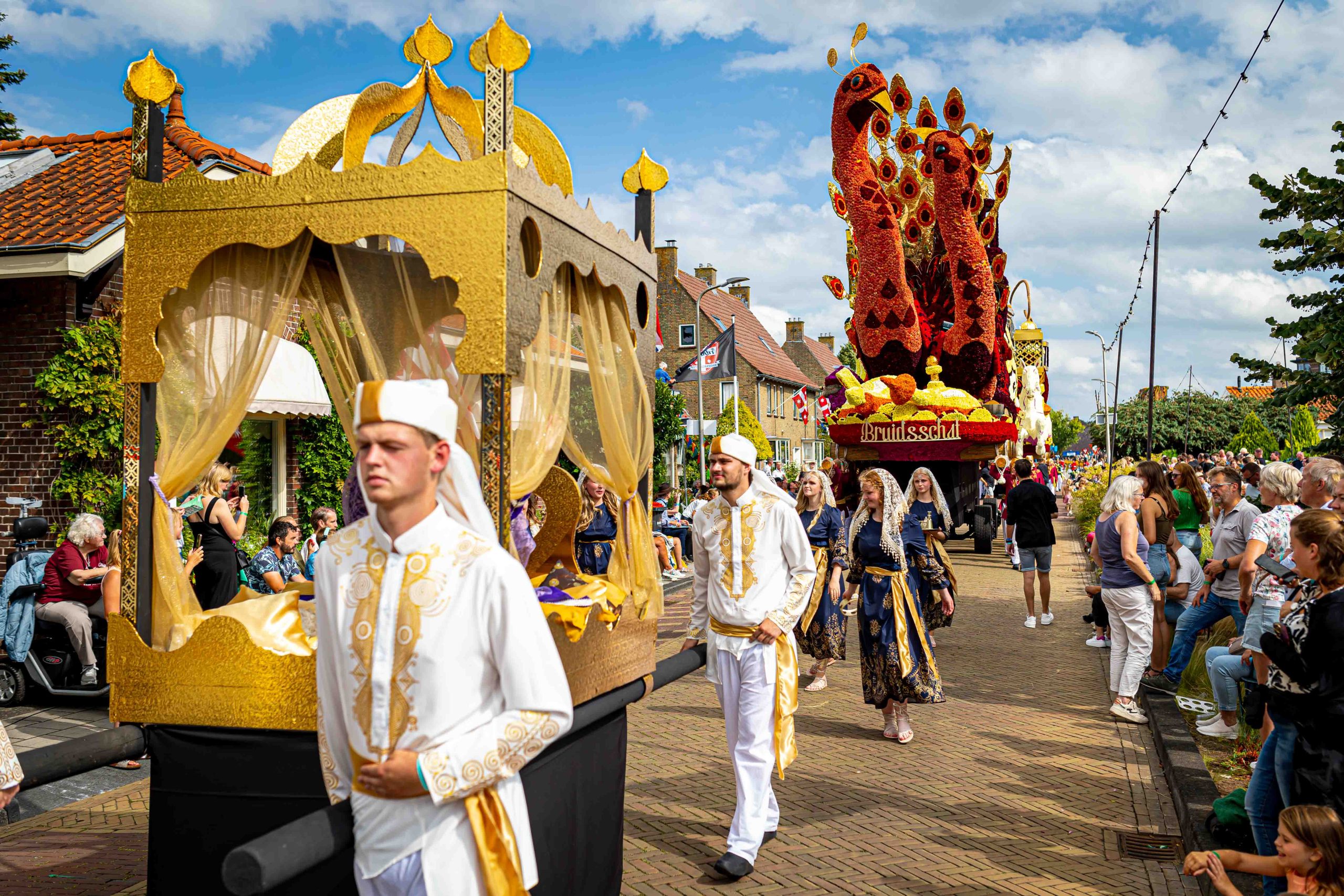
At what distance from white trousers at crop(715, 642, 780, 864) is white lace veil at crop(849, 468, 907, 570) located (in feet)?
9.29

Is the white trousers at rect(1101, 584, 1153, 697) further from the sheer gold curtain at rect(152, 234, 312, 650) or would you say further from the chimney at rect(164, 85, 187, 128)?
the chimney at rect(164, 85, 187, 128)

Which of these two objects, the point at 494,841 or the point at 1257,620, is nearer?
the point at 494,841

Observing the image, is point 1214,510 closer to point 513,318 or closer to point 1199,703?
point 1199,703

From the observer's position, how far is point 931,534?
32.1 ft

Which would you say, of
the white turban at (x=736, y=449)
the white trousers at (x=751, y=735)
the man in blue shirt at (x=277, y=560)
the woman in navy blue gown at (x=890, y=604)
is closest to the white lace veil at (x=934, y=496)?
the woman in navy blue gown at (x=890, y=604)

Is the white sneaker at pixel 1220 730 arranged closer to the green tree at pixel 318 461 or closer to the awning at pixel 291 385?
the awning at pixel 291 385

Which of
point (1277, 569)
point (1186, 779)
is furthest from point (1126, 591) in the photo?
point (1277, 569)

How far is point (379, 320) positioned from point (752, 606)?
2423mm

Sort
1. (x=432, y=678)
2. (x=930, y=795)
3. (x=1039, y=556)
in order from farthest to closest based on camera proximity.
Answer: (x=1039, y=556)
(x=930, y=795)
(x=432, y=678)

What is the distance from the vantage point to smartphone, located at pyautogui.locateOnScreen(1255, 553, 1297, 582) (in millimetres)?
4547

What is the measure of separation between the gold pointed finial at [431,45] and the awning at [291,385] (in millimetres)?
5046

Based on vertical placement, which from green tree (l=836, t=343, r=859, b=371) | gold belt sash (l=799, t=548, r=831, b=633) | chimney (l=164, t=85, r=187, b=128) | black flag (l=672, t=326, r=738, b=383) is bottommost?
gold belt sash (l=799, t=548, r=831, b=633)

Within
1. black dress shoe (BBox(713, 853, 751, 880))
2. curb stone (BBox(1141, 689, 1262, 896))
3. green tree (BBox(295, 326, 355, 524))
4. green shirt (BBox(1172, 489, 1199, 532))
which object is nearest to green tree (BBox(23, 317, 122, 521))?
green tree (BBox(295, 326, 355, 524))

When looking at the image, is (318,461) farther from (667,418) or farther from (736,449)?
(667,418)
